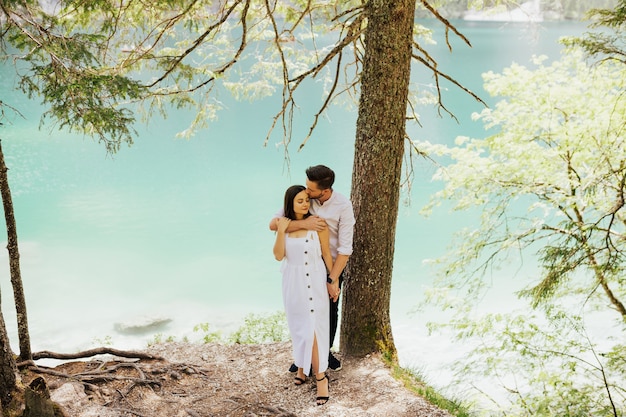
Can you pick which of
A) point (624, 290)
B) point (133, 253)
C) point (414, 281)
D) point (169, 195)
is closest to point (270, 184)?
point (169, 195)

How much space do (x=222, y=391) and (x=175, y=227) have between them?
13650 millimetres

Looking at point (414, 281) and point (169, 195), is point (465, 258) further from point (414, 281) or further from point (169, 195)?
point (169, 195)

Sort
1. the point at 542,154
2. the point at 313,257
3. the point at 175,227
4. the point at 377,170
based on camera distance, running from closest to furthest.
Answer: the point at 313,257 → the point at 377,170 → the point at 542,154 → the point at 175,227

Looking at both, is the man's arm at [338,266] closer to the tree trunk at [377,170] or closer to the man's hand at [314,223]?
the man's hand at [314,223]

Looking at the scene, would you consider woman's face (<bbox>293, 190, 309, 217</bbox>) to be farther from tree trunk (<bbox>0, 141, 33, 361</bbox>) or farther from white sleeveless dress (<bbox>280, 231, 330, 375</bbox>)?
tree trunk (<bbox>0, 141, 33, 361</bbox>)

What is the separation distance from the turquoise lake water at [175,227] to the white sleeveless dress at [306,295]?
221 cm

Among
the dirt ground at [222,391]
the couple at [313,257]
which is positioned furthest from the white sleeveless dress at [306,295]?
the dirt ground at [222,391]

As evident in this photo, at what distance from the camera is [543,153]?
6742 mm

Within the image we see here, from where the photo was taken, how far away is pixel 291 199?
3.71m

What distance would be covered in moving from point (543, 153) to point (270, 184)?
13.9 meters

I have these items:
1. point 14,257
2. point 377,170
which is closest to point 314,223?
point 377,170

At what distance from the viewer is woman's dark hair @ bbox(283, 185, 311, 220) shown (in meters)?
3.69

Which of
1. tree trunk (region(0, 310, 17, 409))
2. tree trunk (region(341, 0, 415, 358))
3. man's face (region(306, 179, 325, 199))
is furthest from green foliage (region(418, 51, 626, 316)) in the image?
tree trunk (region(0, 310, 17, 409))

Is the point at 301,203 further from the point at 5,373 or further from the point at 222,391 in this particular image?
the point at 5,373
